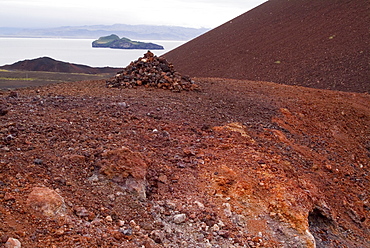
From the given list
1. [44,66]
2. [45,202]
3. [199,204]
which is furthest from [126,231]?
[44,66]

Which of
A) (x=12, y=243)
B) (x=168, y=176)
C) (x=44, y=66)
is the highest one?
(x=44, y=66)

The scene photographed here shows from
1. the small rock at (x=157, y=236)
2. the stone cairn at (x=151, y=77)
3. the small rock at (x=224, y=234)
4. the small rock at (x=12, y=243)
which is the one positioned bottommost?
the small rock at (x=224, y=234)

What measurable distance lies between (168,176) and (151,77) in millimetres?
5238

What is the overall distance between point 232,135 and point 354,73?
15632 mm

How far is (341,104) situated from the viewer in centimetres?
1089

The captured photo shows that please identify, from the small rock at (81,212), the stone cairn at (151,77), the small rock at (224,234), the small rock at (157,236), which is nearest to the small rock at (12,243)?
the small rock at (81,212)

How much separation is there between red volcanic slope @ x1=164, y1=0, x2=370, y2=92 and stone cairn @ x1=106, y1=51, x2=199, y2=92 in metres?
11.7

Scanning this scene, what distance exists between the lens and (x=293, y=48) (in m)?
26.1

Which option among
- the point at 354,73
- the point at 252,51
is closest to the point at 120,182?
the point at 354,73

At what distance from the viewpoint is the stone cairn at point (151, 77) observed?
9.35 meters

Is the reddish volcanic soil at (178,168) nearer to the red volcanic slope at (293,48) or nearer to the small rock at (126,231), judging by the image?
the small rock at (126,231)

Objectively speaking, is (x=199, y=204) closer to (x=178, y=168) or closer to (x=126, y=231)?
(x=178, y=168)

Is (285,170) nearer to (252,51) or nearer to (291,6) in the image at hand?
(252,51)

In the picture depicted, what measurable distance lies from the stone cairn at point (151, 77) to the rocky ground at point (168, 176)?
1.02 meters
